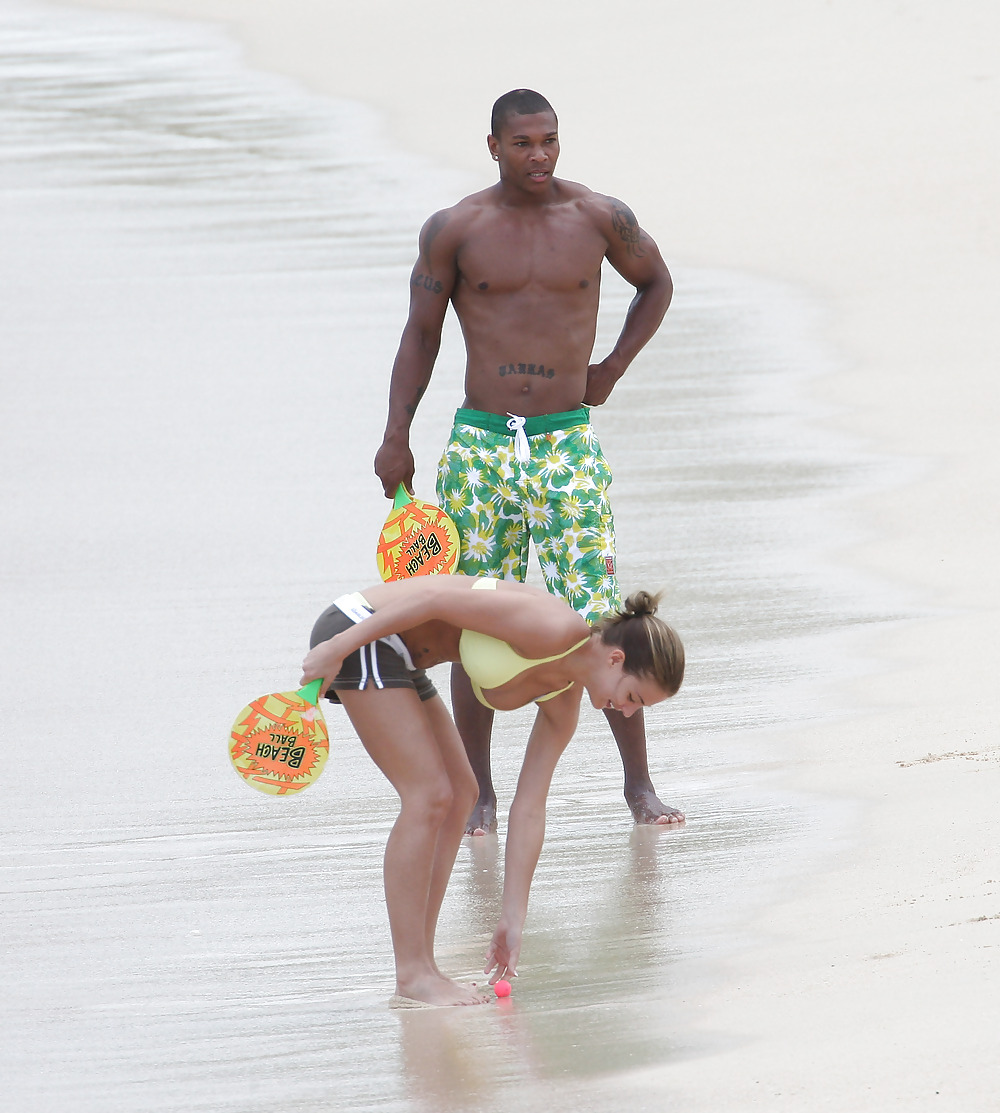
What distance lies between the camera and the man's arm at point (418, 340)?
5.55 metres

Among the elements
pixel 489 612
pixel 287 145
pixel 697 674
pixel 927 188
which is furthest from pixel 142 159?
pixel 489 612

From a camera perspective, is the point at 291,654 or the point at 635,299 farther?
the point at 291,654

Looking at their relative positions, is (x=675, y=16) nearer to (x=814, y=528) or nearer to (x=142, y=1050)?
(x=814, y=528)

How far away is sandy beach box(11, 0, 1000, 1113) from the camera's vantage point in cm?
359

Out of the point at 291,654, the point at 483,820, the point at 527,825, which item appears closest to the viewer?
the point at 527,825

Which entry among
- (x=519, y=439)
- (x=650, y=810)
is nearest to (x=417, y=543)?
(x=519, y=439)

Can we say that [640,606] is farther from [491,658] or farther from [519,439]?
[519,439]

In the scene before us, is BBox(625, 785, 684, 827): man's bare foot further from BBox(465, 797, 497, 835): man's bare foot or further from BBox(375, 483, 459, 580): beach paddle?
Result: BBox(375, 483, 459, 580): beach paddle

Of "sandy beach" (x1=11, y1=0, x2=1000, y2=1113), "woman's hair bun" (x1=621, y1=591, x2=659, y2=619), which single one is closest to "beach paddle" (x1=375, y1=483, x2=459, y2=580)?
"woman's hair bun" (x1=621, y1=591, x2=659, y2=619)

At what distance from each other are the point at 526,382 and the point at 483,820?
125cm

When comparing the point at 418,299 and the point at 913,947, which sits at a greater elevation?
the point at 418,299

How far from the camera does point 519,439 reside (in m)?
5.47

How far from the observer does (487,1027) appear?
13.0 feet

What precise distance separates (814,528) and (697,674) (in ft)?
5.76
